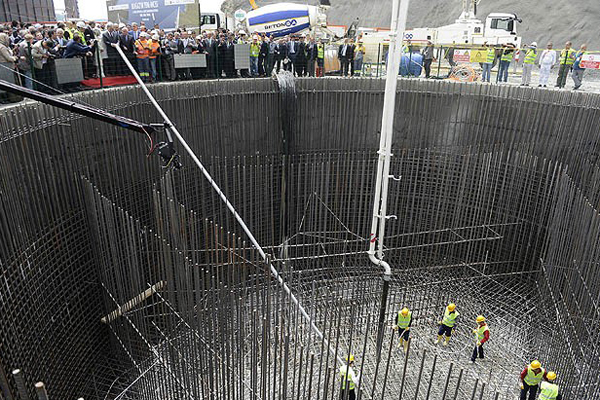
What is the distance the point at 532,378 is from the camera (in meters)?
6.98

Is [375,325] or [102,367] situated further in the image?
[375,325]

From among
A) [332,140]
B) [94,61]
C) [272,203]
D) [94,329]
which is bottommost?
[94,329]

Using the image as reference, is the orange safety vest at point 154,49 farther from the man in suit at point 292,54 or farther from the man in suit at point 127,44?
the man in suit at point 292,54

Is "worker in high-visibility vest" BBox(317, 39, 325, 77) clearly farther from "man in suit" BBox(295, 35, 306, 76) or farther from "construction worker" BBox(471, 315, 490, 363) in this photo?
"construction worker" BBox(471, 315, 490, 363)

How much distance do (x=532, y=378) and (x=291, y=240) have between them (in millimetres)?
5979

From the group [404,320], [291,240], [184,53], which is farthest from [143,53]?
[404,320]

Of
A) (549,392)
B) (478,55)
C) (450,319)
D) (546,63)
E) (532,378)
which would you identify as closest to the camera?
(549,392)

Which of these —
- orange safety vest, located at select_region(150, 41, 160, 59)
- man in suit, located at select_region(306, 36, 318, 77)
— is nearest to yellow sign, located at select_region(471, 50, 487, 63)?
man in suit, located at select_region(306, 36, 318, 77)

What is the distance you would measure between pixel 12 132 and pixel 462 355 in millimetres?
8213

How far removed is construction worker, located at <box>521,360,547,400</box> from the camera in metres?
6.89

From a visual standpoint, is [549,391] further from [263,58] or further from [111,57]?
[263,58]

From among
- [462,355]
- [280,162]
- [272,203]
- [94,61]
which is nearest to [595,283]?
[462,355]

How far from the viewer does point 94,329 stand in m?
7.78

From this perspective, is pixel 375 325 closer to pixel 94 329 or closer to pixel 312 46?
pixel 94 329
